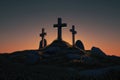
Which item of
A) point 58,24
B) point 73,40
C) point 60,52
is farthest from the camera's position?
point 73,40

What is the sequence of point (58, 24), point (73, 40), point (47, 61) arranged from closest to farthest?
point (47, 61) < point (58, 24) < point (73, 40)

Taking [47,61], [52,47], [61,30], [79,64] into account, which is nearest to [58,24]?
[61,30]

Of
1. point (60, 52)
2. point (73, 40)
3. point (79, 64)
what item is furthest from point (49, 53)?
point (79, 64)

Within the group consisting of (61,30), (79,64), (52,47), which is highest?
(61,30)

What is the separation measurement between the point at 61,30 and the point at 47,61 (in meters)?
10.9

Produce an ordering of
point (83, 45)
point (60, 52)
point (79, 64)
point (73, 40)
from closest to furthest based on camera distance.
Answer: point (79, 64) → point (60, 52) → point (73, 40) → point (83, 45)

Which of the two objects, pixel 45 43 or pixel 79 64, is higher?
pixel 45 43

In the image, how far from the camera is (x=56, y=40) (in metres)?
44.8

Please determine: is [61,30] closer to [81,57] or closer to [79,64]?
[81,57]

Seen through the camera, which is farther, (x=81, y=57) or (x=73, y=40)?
(x=73, y=40)

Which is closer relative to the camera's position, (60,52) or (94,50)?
(60,52)

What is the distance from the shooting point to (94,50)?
48062mm

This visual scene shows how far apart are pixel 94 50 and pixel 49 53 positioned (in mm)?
12226

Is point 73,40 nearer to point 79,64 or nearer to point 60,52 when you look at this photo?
point 60,52
